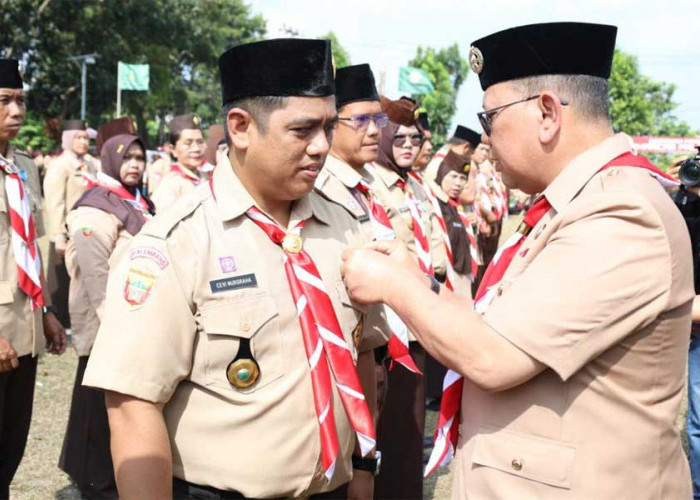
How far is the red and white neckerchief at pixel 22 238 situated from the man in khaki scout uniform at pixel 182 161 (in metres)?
3.28

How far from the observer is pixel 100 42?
3516cm

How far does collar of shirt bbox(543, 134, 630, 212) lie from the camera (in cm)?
209

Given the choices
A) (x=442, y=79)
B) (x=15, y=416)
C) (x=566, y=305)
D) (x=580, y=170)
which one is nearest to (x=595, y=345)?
(x=566, y=305)

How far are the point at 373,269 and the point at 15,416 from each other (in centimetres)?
285

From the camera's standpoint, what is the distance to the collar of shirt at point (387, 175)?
5.52 meters

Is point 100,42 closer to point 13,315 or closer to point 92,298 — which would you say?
point 92,298

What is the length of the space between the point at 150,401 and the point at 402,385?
293 cm

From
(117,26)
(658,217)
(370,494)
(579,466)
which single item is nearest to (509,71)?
(658,217)

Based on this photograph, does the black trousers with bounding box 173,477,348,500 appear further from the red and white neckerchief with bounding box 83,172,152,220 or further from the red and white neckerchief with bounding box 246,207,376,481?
the red and white neckerchief with bounding box 83,172,152,220

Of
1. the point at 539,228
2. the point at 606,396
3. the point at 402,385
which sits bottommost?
the point at 402,385

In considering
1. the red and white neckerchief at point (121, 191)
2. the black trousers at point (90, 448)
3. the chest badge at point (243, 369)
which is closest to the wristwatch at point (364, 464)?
the chest badge at point (243, 369)

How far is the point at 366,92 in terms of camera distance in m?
4.88

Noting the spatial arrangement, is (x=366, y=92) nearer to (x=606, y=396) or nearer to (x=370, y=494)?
(x=370, y=494)

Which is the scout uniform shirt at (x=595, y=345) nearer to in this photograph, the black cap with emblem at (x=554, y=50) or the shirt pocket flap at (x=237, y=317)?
the black cap with emblem at (x=554, y=50)
